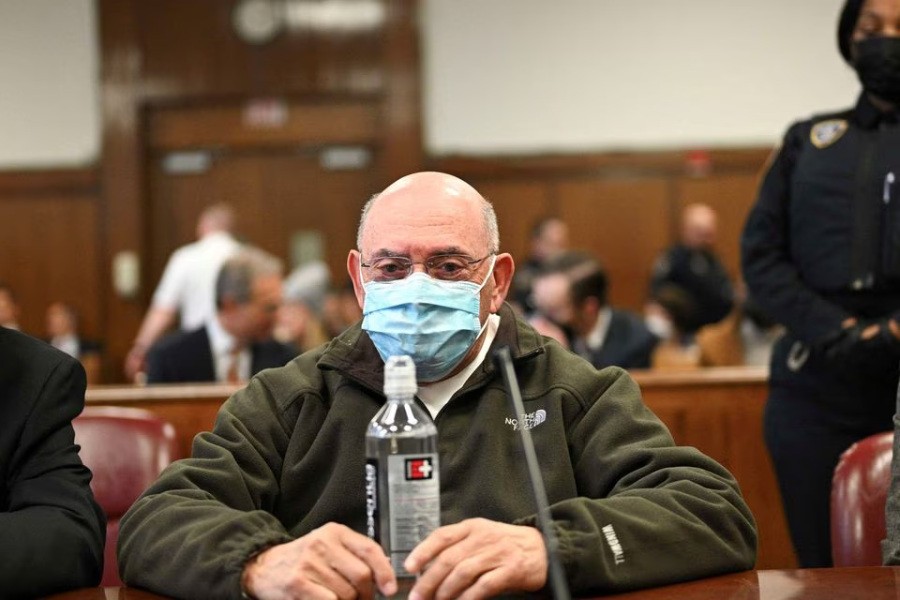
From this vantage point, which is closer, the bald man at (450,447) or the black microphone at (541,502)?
the black microphone at (541,502)

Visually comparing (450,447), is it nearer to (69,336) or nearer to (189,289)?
(189,289)

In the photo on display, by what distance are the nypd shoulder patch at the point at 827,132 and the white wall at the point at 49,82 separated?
7422mm

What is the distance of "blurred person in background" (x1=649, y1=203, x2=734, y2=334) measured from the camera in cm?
875

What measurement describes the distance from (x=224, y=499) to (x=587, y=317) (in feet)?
10.6

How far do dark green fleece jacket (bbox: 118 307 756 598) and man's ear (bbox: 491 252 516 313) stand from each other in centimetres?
2

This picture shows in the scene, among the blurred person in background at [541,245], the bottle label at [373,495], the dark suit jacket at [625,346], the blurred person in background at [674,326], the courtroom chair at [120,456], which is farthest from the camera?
the blurred person in background at [541,245]

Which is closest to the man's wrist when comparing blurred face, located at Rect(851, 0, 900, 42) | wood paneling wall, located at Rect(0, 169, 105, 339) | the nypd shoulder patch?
the nypd shoulder patch

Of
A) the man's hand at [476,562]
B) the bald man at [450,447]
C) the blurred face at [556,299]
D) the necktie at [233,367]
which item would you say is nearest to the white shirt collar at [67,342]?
the necktie at [233,367]

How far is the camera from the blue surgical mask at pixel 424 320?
197 cm

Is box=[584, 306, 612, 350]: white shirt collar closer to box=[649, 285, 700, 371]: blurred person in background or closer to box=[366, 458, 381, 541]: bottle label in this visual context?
box=[649, 285, 700, 371]: blurred person in background

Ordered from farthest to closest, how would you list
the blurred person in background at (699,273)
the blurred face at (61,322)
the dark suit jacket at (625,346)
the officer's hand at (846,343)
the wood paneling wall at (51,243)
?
the wood paneling wall at (51,243) → the blurred face at (61,322) → the blurred person in background at (699,273) → the dark suit jacket at (625,346) → the officer's hand at (846,343)

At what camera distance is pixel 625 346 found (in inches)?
196

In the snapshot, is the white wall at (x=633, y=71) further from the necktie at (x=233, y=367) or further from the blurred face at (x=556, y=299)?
the necktie at (x=233, y=367)

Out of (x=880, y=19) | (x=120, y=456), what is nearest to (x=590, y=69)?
(x=880, y=19)
